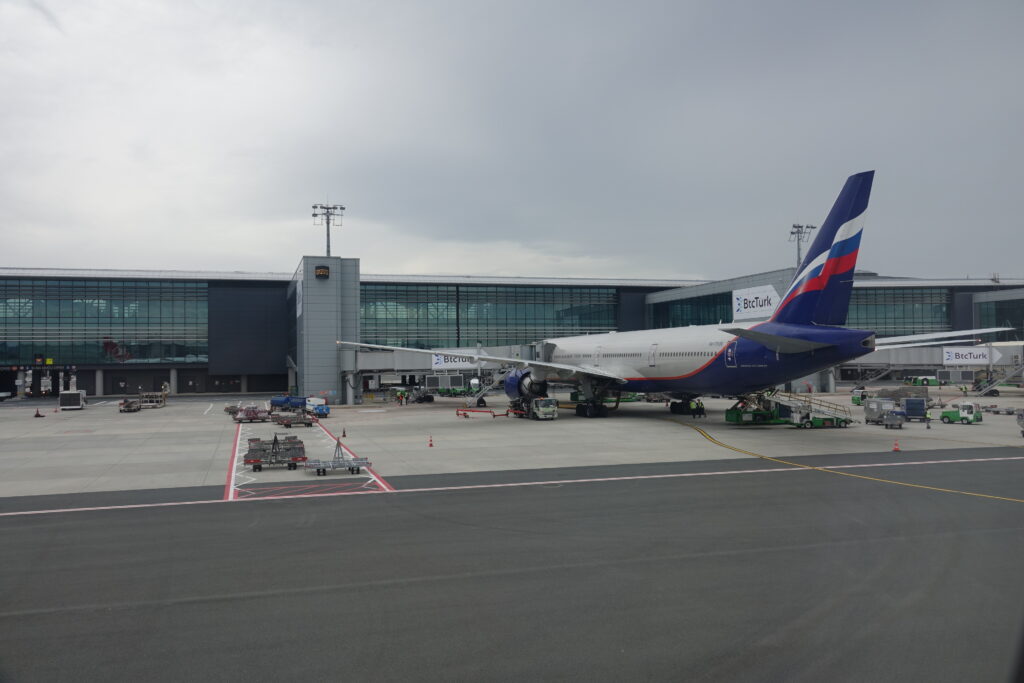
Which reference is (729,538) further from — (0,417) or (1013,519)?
(0,417)

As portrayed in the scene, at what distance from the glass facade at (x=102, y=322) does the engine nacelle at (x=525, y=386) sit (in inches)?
1954

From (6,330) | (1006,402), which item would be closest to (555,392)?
(1006,402)

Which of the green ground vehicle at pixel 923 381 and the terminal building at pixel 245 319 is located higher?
the terminal building at pixel 245 319

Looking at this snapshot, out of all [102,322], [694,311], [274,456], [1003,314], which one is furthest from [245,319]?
[1003,314]

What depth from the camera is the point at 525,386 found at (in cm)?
4544

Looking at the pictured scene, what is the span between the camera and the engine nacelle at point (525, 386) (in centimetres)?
4506

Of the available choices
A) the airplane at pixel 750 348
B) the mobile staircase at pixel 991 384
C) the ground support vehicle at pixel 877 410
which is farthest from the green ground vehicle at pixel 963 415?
the mobile staircase at pixel 991 384

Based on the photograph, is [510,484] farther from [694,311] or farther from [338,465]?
[694,311]

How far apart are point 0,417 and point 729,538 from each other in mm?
52692

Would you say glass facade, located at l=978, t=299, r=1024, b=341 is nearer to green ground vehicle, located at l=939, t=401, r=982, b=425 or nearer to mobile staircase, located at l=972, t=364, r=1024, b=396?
mobile staircase, located at l=972, t=364, r=1024, b=396

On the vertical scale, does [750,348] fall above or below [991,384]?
above

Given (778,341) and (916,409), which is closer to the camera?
(778,341)

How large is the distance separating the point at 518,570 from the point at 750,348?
969 inches

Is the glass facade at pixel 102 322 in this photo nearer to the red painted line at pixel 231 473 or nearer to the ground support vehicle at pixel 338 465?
the red painted line at pixel 231 473
